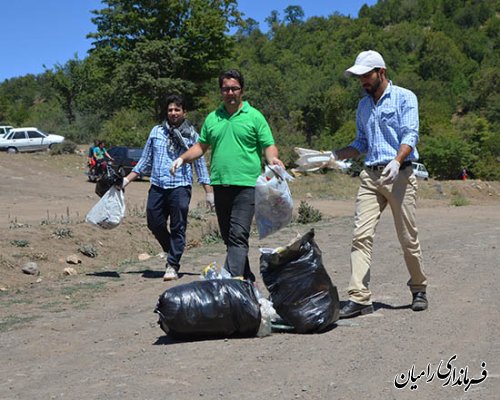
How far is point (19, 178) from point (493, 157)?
28.9 metres

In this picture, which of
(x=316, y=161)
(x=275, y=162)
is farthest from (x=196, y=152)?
(x=316, y=161)

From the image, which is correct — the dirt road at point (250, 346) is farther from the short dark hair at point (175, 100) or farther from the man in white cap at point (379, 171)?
the short dark hair at point (175, 100)

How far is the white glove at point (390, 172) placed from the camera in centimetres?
561

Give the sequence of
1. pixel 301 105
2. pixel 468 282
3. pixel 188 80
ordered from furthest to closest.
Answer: pixel 301 105, pixel 188 80, pixel 468 282

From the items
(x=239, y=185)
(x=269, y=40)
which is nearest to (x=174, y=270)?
(x=239, y=185)

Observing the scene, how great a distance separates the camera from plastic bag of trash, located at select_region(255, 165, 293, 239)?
6.32 meters

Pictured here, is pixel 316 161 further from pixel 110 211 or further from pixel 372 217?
pixel 110 211

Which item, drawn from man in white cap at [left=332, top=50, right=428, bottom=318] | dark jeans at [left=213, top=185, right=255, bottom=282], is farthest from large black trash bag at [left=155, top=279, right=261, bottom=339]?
dark jeans at [left=213, top=185, right=255, bottom=282]

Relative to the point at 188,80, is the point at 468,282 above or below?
below

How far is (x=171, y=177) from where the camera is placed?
8.30 metres

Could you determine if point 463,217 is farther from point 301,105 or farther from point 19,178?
point 301,105

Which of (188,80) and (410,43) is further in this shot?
(410,43)

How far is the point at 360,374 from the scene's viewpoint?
444 cm

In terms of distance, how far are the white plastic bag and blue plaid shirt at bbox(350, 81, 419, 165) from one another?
12.7 ft
